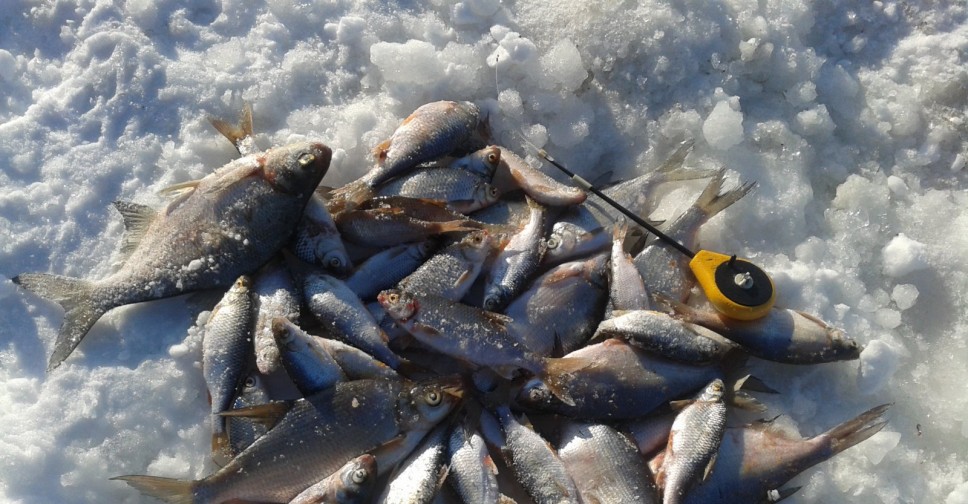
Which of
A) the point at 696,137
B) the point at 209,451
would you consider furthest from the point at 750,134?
the point at 209,451

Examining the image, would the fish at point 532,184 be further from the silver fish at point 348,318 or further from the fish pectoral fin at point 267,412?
the fish pectoral fin at point 267,412

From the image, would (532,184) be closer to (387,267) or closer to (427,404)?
(387,267)

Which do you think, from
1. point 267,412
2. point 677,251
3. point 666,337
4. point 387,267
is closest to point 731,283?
point 677,251

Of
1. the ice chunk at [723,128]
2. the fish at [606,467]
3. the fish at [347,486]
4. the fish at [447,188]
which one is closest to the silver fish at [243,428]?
the fish at [347,486]

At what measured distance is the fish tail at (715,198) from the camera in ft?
14.5

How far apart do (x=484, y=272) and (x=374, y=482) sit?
4.49 ft

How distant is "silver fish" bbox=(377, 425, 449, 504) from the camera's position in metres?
3.56

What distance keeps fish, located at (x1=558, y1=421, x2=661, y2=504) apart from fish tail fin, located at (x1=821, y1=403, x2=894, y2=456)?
1091 millimetres

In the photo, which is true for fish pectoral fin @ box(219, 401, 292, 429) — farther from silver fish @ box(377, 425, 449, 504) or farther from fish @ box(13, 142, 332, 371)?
fish @ box(13, 142, 332, 371)

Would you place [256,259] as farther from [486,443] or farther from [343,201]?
[486,443]

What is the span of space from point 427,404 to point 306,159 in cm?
157

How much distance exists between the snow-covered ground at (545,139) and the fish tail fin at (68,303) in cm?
12

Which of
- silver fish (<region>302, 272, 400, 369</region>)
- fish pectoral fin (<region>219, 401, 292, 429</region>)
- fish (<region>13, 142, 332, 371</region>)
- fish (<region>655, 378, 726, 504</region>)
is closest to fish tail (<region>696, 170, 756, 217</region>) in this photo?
fish (<region>655, 378, 726, 504</region>)

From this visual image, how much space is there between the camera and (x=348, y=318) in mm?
3857
